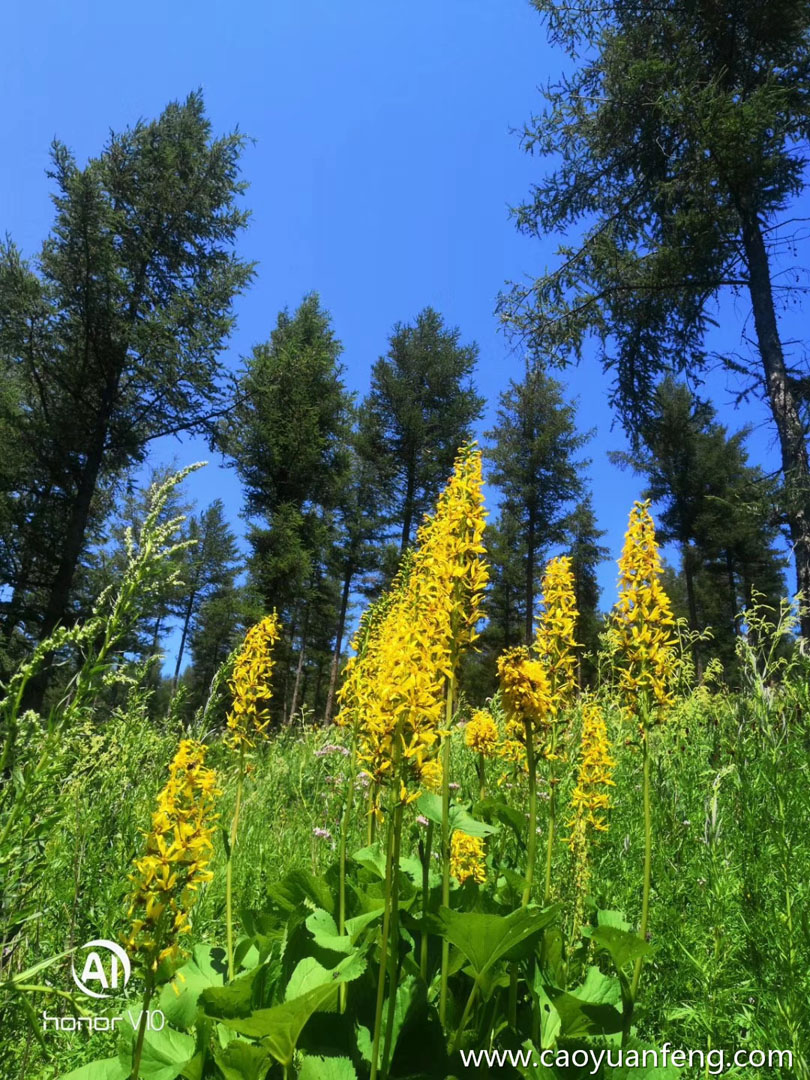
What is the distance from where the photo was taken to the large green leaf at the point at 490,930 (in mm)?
1466

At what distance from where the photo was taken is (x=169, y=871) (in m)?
1.44

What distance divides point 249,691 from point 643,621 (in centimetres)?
168

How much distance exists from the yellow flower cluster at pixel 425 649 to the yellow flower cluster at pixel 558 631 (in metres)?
0.45

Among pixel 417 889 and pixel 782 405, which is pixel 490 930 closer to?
pixel 417 889

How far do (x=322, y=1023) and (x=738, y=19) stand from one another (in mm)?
15166

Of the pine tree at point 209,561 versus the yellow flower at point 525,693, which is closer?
the yellow flower at point 525,693

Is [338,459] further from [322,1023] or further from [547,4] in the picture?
[322,1023]

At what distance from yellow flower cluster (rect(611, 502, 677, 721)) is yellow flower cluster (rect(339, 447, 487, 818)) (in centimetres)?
63

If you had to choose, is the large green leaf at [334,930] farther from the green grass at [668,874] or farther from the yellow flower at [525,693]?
the yellow flower at [525,693]

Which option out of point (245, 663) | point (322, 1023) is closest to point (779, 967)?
point (322, 1023)

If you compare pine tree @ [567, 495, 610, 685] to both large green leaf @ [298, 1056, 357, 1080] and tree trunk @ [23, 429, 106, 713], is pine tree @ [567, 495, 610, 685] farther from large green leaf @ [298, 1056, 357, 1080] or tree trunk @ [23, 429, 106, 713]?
large green leaf @ [298, 1056, 357, 1080]

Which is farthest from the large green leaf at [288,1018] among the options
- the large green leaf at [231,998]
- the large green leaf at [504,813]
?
the large green leaf at [504,813]

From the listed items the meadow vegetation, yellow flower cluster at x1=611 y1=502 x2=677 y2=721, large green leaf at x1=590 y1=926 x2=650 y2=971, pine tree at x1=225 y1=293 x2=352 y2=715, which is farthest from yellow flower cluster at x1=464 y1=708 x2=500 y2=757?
pine tree at x1=225 y1=293 x2=352 y2=715

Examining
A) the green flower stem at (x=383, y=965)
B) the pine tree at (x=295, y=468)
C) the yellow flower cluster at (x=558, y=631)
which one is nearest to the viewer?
the green flower stem at (x=383, y=965)
